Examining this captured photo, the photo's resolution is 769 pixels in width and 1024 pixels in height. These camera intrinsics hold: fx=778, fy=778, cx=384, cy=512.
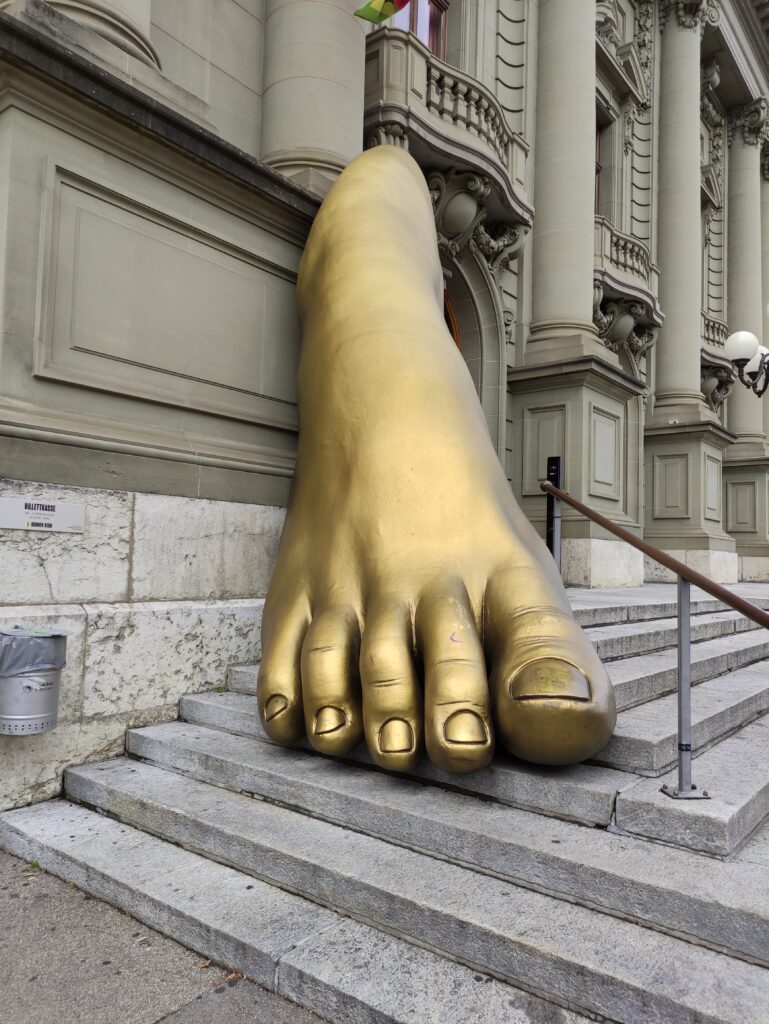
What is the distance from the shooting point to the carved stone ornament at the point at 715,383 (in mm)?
15508

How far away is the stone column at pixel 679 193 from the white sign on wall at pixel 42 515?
11.0 meters

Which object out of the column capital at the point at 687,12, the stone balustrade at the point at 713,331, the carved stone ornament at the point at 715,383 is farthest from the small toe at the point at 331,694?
the stone balustrade at the point at 713,331

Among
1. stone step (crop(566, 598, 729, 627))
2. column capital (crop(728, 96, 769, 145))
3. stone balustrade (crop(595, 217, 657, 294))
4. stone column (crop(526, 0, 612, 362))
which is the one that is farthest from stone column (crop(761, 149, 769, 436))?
stone step (crop(566, 598, 729, 627))

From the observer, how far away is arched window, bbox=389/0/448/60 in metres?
8.27

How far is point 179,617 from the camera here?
3271 millimetres

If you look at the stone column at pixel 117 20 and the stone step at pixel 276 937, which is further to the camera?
the stone column at pixel 117 20

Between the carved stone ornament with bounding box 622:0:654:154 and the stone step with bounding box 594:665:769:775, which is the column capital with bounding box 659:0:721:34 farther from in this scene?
the stone step with bounding box 594:665:769:775

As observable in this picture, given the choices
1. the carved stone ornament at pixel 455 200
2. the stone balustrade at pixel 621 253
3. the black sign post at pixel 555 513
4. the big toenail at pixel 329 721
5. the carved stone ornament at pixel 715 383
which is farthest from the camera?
the carved stone ornament at pixel 715 383

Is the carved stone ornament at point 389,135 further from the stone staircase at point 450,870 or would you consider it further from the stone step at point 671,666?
the stone staircase at point 450,870

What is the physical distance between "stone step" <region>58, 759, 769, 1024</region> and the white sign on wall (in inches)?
40.9

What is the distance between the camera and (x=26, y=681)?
255 cm

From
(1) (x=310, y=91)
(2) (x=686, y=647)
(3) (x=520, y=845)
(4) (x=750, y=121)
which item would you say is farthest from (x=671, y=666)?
(4) (x=750, y=121)

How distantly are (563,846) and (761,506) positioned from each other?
14.4 m

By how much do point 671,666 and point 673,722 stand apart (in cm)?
90
